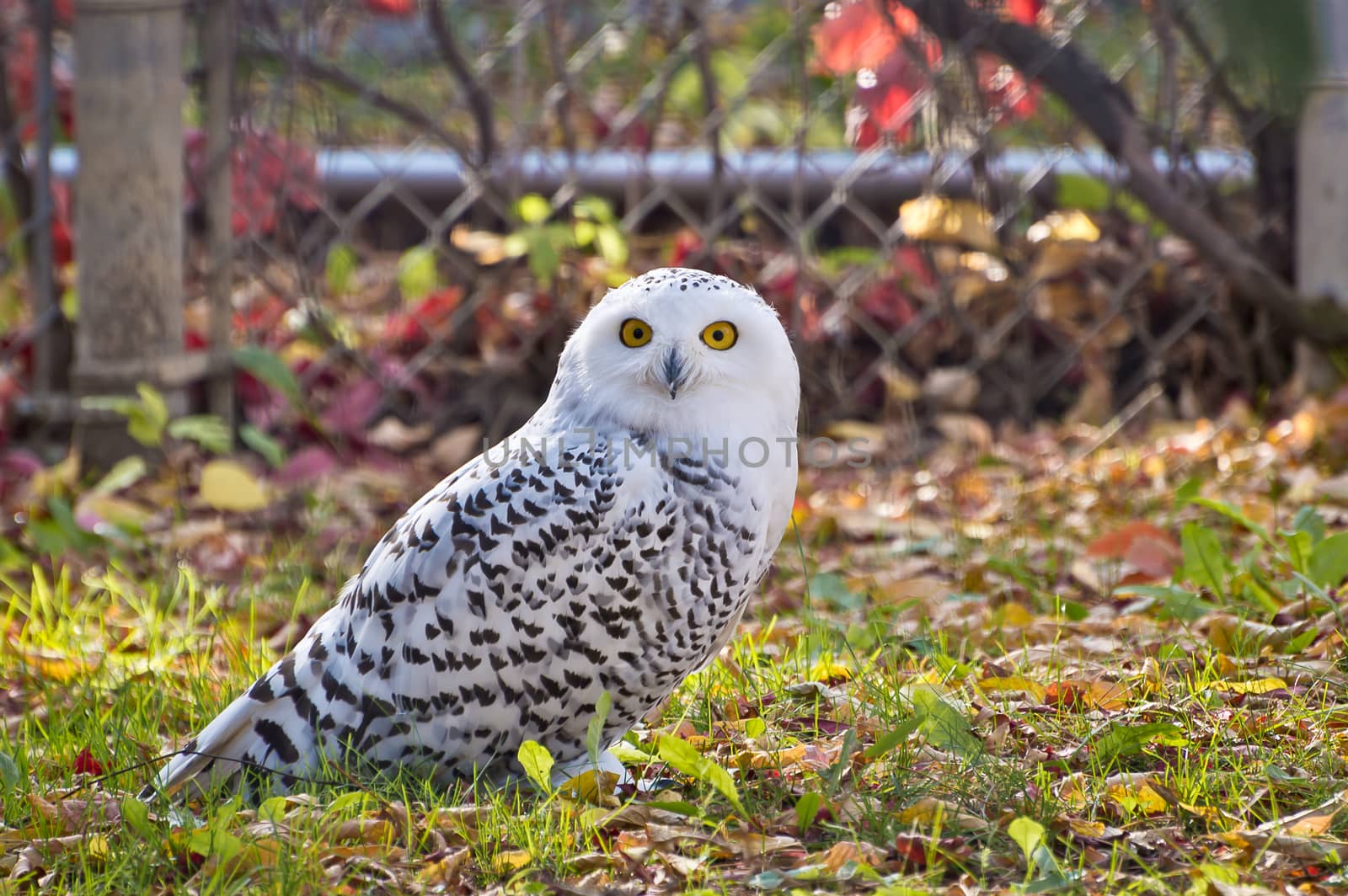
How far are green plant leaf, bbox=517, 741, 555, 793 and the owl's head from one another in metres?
0.52

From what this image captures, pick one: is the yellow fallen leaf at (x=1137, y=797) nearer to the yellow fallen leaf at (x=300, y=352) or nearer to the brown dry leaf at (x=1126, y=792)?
the brown dry leaf at (x=1126, y=792)

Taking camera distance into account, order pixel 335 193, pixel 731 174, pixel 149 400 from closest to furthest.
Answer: pixel 149 400
pixel 731 174
pixel 335 193

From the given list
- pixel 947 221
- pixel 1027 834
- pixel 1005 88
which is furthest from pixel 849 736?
A: pixel 1005 88

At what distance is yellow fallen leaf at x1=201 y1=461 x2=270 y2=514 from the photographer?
385cm

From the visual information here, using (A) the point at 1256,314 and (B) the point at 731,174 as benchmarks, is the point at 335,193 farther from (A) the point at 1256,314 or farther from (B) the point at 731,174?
(A) the point at 1256,314

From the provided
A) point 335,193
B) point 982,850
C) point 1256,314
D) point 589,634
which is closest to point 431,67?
point 335,193

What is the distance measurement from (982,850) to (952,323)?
2959 mm

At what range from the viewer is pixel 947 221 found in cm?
438

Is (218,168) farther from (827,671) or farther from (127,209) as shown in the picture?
(827,671)

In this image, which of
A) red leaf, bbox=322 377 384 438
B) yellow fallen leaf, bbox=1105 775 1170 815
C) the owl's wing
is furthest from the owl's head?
red leaf, bbox=322 377 384 438

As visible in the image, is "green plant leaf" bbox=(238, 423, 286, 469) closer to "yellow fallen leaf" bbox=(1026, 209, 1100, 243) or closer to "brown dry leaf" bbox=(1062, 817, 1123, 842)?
"yellow fallen leaf" bbox=(1026, 209, 1100, 243)

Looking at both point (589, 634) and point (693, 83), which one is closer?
point (589, 634)

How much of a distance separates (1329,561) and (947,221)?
6.25ft

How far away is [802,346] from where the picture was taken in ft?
14.8
